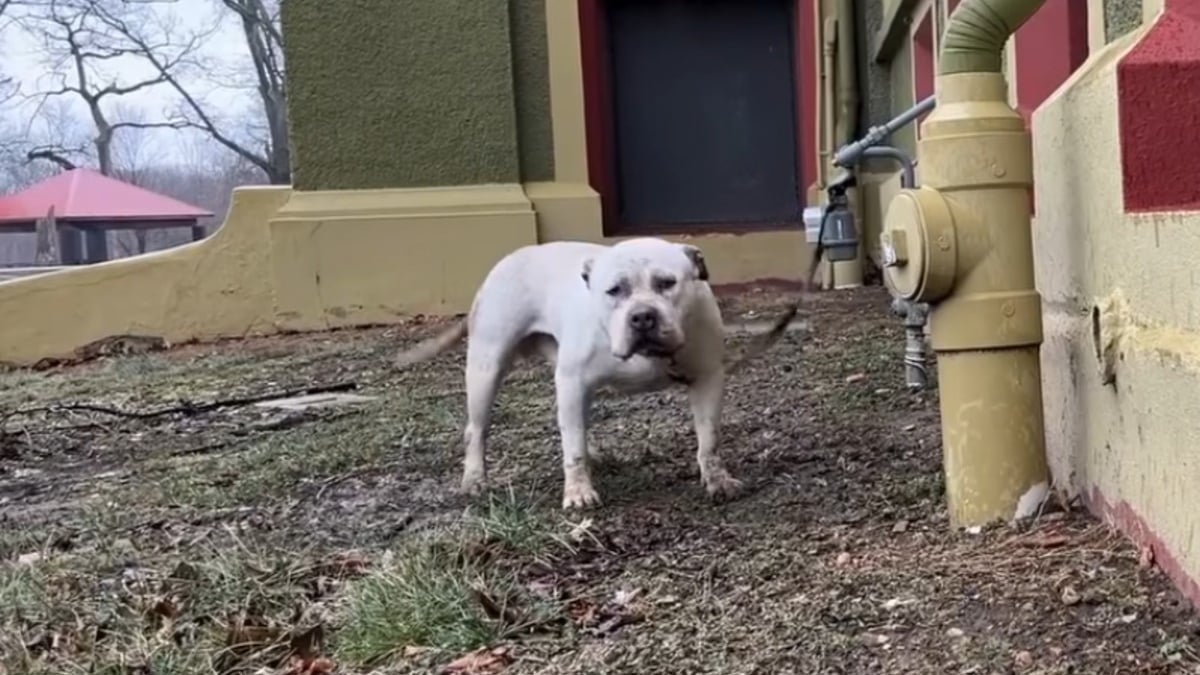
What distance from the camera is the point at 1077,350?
2.75 m

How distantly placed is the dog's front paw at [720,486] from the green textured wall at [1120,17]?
1.39 meters

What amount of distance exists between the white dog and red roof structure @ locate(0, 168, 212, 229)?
77.8 ft

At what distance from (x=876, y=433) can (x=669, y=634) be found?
75.7 inches

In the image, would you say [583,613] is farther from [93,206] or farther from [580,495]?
[93,206]

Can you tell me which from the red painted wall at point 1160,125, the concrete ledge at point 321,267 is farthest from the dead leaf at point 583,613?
the concrete ledge at point 321,267

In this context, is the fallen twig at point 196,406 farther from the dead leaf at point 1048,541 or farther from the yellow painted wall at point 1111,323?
the dead leaf at point 1048,541

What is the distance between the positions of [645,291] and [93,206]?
2511 centimetres

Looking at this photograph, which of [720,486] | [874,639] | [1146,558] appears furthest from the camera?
[720,486]

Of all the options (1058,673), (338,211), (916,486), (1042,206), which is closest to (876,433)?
(916,486)

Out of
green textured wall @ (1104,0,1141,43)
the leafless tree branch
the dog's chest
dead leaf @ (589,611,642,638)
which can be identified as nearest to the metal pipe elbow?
Answer: green textured wall @ (1104,0,1141,43)

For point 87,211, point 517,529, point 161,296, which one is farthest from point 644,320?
point 87,211

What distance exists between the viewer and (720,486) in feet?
11.7

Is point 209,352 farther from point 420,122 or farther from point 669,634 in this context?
point 669,634

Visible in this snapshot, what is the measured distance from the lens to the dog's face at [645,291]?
3.37 metres
